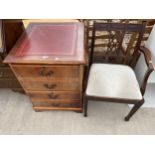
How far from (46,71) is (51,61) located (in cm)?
13

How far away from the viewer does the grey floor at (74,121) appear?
1.42 meters

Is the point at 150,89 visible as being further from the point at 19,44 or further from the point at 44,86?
the point at 19,44

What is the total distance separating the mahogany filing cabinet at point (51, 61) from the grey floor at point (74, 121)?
0.24m

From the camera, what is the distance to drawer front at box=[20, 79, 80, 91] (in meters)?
1.14

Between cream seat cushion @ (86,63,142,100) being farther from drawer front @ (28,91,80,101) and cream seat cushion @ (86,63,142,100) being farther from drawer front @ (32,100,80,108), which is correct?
drawer front @ (32,100,80,108)

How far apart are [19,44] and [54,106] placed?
0.68 metres

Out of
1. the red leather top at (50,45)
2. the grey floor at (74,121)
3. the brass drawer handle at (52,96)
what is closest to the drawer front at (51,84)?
the brass drawer handle at (52,96)

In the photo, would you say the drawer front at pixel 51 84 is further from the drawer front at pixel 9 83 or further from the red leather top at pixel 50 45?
the drawer front at pixel 9 83

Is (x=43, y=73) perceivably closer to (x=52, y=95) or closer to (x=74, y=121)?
(x=52, y=95)

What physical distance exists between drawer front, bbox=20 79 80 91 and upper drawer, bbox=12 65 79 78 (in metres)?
0.08

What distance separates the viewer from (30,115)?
1.53 meters

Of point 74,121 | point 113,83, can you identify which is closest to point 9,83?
point 74,121

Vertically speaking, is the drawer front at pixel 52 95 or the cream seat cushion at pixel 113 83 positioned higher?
the cream seat cushion at pixel 113 83

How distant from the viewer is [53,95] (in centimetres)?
131
